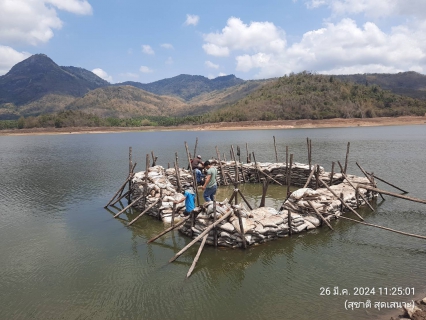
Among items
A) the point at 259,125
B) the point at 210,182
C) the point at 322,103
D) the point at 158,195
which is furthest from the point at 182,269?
the point at 322,103

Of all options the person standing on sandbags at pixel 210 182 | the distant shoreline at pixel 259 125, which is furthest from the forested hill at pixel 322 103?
the person standing on sandbags at pixel 210 182

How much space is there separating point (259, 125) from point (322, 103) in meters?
24.8

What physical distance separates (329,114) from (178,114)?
4595 inches

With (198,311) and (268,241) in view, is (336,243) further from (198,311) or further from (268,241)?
(198,311)

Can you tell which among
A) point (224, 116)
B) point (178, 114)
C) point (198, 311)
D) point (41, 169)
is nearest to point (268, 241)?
point (198, 311)

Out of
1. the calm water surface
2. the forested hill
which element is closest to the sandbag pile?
the calm water surface

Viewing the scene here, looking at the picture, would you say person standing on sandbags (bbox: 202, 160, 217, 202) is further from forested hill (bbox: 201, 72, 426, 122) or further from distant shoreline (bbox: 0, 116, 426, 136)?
forested hill (bbox: 201, 72, 426, 122)

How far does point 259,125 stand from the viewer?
89.8 m

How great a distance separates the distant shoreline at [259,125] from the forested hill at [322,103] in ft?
13.2

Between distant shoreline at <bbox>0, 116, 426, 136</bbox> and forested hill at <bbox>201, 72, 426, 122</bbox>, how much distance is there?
4015mm

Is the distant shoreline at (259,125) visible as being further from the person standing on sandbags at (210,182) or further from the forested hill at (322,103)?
the person standing on sandbags at (210,182)

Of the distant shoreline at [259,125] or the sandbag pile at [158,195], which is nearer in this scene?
the sandbag pile at [158,195]

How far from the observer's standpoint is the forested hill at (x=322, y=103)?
89.5 metres

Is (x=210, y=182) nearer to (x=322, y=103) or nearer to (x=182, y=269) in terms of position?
(x=182, y=269)
